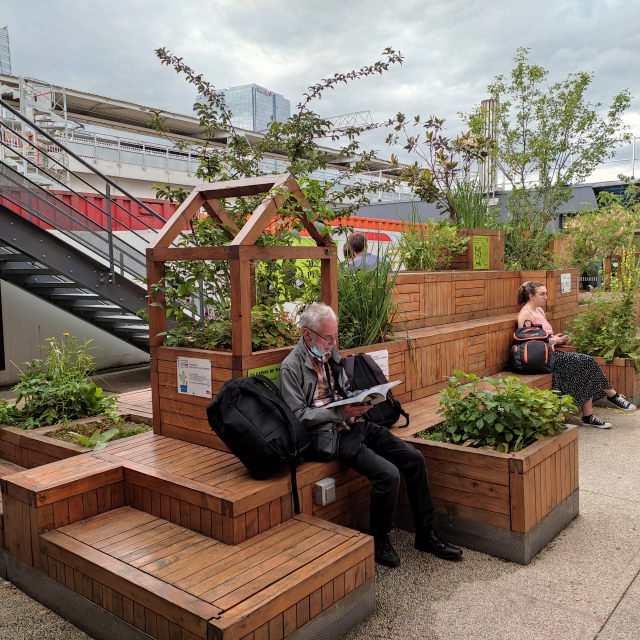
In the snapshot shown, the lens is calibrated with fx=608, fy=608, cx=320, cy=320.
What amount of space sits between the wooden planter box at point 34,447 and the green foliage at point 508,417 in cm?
228

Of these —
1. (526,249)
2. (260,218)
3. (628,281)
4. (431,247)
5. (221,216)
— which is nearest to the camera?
(260,218)

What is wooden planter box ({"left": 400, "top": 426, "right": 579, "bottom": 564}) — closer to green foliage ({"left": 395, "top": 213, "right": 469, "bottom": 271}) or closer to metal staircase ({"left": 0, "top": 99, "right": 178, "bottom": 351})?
green foliage ({"left": 395, "top": 213, "right": 469, "bottom": 271})

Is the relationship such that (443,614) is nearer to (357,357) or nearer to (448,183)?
(357,357)

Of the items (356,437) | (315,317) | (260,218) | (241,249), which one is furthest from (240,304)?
(356,437)

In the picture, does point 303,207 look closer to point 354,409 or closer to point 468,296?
point 354,409

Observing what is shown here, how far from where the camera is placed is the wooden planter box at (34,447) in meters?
3.72

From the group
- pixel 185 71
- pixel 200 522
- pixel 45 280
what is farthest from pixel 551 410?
pixel 45 280

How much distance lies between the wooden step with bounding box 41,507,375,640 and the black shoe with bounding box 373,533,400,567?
48 cm

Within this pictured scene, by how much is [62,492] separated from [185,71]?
3466 mm

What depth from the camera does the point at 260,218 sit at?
344 centimetres

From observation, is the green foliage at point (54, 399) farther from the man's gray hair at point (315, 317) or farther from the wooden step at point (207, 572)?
the man's gray hair at point (315, 317)

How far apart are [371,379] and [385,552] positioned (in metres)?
1.01

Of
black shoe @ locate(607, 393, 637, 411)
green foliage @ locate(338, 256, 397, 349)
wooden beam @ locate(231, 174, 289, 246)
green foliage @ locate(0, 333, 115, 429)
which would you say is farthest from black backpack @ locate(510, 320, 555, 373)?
green foliage @ locate(0, 333, 115, 429)

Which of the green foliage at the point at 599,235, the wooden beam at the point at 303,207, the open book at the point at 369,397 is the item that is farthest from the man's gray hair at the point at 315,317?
the green foliage at the point at 599,235
